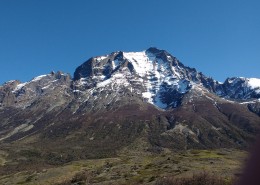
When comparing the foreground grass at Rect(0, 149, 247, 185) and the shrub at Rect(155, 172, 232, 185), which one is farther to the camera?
the foreground grass at Rect(0, 149, 247, 185)

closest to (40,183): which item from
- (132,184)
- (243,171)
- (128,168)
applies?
(128,168)

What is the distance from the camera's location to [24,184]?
149 meters

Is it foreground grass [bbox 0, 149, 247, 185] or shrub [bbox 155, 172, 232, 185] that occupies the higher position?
foreground grass [bbox 0, 149, 247, 185]

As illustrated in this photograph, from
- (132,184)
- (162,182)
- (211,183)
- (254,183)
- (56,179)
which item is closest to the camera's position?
(254,183)

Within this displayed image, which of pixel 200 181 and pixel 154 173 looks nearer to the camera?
pixel 200 181

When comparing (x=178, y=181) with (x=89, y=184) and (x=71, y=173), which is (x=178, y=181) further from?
(x=71, y=173)

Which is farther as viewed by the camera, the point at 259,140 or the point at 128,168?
the point at 128,168

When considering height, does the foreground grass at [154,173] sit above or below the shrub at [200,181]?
above

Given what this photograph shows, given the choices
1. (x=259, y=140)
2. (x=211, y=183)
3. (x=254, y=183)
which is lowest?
(x=211, y=183)

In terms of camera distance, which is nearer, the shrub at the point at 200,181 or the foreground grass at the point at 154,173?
the shrub at the point at 200,181

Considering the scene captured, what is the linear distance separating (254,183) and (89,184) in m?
108

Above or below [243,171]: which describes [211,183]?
below

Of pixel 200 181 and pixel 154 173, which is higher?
pixel 154 173

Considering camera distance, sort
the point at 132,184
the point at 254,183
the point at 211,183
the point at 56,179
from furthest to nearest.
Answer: the point at 56,179 → the point at 132,184 → the point at 211,183 → the point at 254,183
